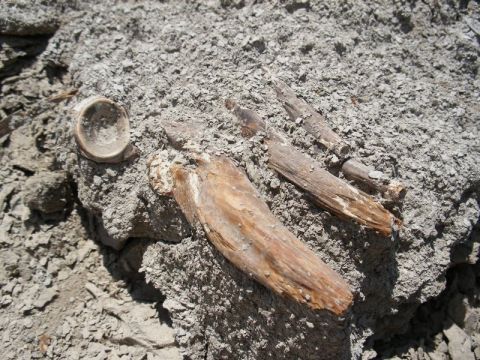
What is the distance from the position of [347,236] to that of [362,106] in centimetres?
66

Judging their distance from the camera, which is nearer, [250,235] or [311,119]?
[250,235]

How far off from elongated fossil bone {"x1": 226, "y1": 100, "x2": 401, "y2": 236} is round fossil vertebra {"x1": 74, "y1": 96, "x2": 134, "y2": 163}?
614mm

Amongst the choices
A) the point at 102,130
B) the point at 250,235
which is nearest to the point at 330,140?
the point at 250,235

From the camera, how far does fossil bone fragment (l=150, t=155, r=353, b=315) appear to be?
157cm

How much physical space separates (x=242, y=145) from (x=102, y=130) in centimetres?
71

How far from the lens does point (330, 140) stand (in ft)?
6.05

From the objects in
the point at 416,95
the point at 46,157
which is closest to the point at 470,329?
the point at 416,95

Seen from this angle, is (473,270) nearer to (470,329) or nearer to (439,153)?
(470,329)

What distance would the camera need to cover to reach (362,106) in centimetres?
211

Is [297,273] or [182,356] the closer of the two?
[297,273]

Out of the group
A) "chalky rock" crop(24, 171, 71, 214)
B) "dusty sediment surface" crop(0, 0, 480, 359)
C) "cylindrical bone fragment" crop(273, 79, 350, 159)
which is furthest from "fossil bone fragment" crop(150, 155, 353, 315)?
"chalky rock" crop(24, 171, 71, 214)

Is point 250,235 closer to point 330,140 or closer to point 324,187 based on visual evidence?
point 324,187

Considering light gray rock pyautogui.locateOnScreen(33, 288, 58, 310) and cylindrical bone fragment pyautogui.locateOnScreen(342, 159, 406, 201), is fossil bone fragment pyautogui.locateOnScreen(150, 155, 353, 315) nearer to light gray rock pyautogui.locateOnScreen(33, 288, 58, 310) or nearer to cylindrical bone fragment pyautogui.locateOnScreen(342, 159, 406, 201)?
cylindrical bone fragment pyautogui.locateOnScreen(342, 159, 406, 201)

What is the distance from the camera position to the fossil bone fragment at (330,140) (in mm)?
1757
